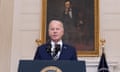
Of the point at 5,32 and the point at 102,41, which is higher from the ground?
the point at 5,32

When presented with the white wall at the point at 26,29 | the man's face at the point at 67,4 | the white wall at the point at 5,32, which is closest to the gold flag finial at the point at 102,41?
the white wall at the point at 26,29

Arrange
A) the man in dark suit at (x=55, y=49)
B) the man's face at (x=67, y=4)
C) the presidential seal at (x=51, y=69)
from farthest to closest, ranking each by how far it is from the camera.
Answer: the man's face at (x=67, y=4) < the man in dark suit at (x=55, y=49) < the presidential seal at (x=51, y=69)

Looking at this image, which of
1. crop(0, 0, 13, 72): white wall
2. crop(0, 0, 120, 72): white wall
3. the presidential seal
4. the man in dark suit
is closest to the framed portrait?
crop(0, 0, 120, 72): white wall

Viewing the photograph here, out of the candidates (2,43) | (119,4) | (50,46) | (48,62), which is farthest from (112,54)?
(48,62)

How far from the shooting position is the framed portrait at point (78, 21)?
516cm

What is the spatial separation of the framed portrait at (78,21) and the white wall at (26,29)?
125 mm

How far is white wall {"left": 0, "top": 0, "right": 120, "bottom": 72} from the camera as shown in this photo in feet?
16.9

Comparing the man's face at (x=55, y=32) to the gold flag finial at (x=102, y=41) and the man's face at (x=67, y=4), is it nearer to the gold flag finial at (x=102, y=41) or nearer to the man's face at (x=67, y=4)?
the gold flag finial at (x=102, y=41)

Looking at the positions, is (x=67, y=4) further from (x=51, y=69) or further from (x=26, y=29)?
(x=51, y=69)

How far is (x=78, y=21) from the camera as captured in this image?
210 inches

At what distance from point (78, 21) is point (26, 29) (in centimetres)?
93

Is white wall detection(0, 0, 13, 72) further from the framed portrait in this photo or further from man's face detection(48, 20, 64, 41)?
man's face detection(48, 20, 64, 41)

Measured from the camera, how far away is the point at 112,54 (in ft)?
16.9

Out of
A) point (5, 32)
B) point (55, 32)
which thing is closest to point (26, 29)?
point (5, 32)
